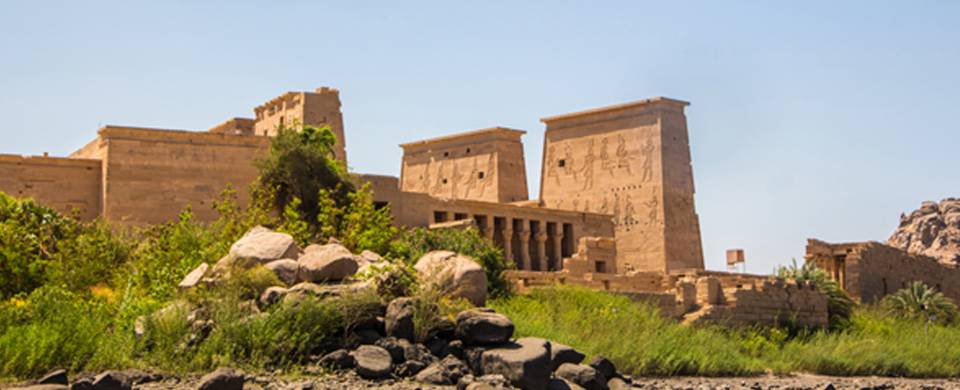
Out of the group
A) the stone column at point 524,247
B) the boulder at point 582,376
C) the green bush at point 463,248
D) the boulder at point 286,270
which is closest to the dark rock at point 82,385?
the boulder at point 286,270

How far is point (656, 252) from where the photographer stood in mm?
41406

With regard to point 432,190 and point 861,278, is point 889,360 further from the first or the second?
point 432,190

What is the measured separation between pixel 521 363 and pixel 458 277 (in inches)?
98.3

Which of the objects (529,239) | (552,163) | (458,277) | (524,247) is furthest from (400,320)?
(552,163)

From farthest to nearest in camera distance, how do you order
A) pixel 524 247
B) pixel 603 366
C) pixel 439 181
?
1. pixel 439 181
2. pixel 524 247
3. pixel 603 366

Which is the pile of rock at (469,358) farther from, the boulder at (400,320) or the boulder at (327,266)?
the boulder at (327,266)

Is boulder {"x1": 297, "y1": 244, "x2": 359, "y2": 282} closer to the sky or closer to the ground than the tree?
closer to the ground

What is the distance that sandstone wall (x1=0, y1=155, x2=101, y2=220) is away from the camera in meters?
30.5

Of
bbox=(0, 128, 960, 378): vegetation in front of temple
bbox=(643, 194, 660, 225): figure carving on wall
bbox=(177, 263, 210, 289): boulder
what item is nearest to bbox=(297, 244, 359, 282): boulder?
bbox=(0, 128, 960, 378): vegetation in front of temple

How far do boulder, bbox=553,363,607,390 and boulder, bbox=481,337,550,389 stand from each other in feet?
1.35

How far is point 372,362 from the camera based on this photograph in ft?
47.9

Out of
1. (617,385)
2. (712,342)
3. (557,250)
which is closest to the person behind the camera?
(617,385)

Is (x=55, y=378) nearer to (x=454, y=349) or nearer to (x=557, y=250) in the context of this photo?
(x=454, y=349)

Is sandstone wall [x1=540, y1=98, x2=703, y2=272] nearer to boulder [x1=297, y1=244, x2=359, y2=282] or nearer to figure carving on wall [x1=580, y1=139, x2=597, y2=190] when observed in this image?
figure carving on wall [x1=580, y1=139, x2=597, y2=190]
